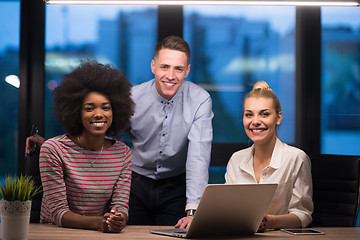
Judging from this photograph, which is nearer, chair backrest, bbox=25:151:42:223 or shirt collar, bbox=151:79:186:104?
chair backrest, bbox=25:151:42:223

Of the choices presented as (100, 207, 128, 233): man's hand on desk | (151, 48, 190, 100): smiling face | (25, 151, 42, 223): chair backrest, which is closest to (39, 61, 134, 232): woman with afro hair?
(100, 207, 128, 233): man's hand on desk

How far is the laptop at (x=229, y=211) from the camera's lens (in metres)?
1.55

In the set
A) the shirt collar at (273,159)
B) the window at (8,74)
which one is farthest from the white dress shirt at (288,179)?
the window at (8,74)

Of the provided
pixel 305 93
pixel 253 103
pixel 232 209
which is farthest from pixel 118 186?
pixel 305 93

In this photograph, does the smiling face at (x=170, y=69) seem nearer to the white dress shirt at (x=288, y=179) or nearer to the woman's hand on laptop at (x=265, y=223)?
the white dress shirt at (x=288, y=179)

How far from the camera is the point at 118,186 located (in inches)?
79.4

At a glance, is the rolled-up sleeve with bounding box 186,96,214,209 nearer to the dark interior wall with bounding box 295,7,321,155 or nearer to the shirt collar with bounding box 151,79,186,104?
the shirt collar with bounding box 151,79,186,104

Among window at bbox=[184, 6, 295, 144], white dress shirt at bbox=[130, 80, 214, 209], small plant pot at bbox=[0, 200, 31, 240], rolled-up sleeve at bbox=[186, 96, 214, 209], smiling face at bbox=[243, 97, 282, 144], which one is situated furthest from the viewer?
window at bbox=[184, 6, 295, 144]

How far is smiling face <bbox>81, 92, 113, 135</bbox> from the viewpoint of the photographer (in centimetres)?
200

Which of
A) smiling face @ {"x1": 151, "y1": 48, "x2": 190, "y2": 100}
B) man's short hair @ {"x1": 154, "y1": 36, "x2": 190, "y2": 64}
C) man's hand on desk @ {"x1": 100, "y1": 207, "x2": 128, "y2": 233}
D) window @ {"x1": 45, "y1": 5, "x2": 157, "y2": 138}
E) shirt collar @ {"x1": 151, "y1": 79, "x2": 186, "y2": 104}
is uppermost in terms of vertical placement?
window @ {"x1": 45, "y1": 5, "x2": 157, "y2": 138}

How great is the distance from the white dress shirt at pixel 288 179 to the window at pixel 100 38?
156 centimetres

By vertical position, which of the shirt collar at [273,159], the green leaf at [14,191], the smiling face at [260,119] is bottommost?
the green leaf at [14,191]

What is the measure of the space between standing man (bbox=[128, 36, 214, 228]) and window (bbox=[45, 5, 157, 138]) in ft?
2.81

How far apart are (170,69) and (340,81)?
1808mm
